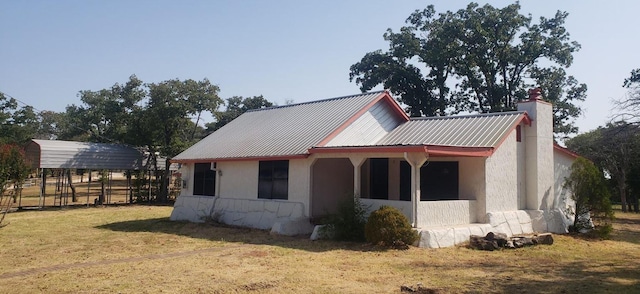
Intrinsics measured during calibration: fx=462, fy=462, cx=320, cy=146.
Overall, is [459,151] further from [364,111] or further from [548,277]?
[364,111]

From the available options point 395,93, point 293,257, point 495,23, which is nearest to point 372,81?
point 395,93

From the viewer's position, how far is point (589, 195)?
1623 cm

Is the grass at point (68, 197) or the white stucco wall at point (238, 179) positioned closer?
the white stucco wall at point (238, 179)

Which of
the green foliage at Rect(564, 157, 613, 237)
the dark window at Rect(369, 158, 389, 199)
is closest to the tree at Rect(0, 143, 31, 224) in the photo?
the dark window at Rect(369, 158, 389, 199)

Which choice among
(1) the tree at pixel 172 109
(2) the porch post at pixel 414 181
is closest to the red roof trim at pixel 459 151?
(2) the porch post at pixel 414 181

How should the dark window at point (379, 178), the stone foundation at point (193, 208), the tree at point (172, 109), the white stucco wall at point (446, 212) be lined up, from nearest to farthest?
the white stucco wall at point (446, 212), the dark window at point (379, 178), the stone foundation at point (193, 208), the tree at point (172, 109)

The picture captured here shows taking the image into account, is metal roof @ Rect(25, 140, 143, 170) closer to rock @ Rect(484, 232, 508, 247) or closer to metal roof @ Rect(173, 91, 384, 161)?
metal roof @ Rect(173, 91, 384, 161)

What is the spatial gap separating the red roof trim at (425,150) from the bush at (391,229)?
1679 mm

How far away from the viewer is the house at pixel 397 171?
13789 mm

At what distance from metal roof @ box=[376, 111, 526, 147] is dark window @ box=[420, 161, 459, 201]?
760 millimetres

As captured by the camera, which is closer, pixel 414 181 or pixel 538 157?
pixel 414 181

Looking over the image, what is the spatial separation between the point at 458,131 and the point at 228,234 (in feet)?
28.8

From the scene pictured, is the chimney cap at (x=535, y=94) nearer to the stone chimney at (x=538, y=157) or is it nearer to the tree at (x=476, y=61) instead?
the stone chimney at (x=538, y=157)

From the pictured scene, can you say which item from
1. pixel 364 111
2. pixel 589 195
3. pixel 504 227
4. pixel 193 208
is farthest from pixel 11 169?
pixel 589 195
